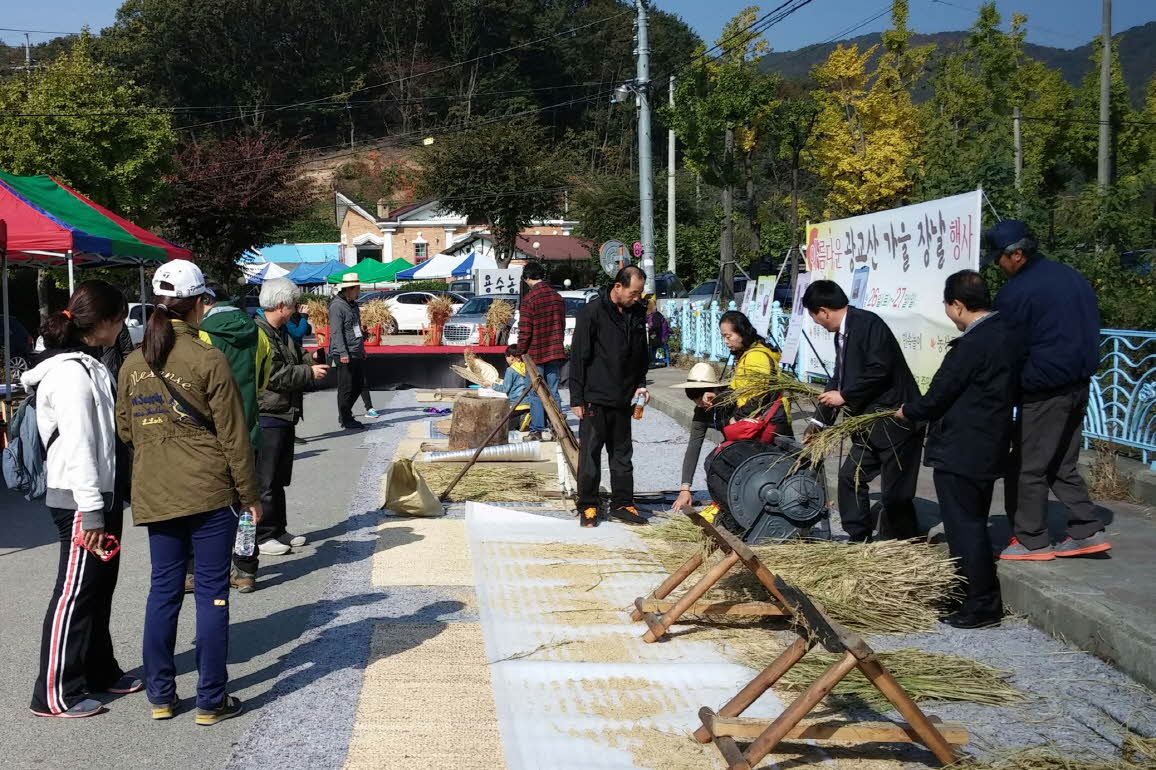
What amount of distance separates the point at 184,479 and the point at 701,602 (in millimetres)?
2838

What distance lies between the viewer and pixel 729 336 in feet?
24.4

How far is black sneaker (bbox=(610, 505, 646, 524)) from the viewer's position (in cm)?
821

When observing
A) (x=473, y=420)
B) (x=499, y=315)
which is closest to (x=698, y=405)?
(x=473, y=420)

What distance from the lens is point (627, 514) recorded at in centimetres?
823

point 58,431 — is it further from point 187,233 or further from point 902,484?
point 187,233

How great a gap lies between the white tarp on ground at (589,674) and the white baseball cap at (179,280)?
7.14 ft

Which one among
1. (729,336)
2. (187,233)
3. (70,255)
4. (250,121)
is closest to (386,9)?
(250,121)

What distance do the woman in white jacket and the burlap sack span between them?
4.00 meters

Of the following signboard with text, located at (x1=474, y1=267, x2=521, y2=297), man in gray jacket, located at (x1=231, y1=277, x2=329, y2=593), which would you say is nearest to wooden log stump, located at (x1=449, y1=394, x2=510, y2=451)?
man in gray jacket, located at (x1=231, y1=277, x2=329, y2=593)

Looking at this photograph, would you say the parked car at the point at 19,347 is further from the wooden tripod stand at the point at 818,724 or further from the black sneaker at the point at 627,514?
the wooden tripod stand at the point at 818,724

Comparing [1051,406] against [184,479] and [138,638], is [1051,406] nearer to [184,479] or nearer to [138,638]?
[184,479]

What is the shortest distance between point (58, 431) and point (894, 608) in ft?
13.6

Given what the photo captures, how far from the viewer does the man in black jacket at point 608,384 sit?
816 cm

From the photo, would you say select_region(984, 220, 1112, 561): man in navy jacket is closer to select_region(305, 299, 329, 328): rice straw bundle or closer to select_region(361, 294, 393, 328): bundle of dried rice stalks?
select_region(361, 294, 393, 328): bundle of dried rice stalks
